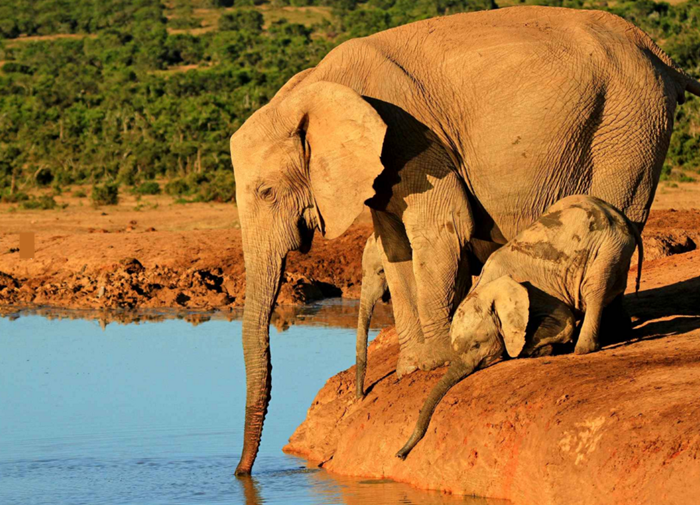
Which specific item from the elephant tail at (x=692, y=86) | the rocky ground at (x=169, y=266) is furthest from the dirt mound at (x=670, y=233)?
the elephant tail at (x=692, y=86)

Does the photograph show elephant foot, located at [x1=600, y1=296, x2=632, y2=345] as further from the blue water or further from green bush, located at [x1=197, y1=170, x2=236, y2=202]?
green bush, located at [x1=197, y1=170, x2=236, y2=202]

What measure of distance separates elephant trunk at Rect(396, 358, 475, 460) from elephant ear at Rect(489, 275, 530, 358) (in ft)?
0.88

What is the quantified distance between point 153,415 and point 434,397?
3.25m

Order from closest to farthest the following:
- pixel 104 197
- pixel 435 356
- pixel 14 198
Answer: pixel 435 356 → pixel 104 197 → pixel 14 198

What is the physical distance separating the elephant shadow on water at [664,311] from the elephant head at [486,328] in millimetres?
866

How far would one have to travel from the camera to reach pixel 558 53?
8.01m

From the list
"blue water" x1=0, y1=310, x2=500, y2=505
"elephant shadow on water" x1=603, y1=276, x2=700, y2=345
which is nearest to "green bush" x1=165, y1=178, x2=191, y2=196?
"blue water" x1=0, y1=310, x2=500, y2=505

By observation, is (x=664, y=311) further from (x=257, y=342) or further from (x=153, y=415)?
(x=153, y=415)

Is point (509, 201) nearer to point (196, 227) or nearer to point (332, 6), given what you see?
point (196, 227)

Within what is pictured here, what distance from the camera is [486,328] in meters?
7.33

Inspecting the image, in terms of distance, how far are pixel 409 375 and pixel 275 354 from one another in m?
4.31

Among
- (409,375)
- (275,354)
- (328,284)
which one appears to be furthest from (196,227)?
(409,375)

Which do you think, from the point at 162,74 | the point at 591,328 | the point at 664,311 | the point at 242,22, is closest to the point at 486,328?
the point at 591,328

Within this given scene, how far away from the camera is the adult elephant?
764cm
